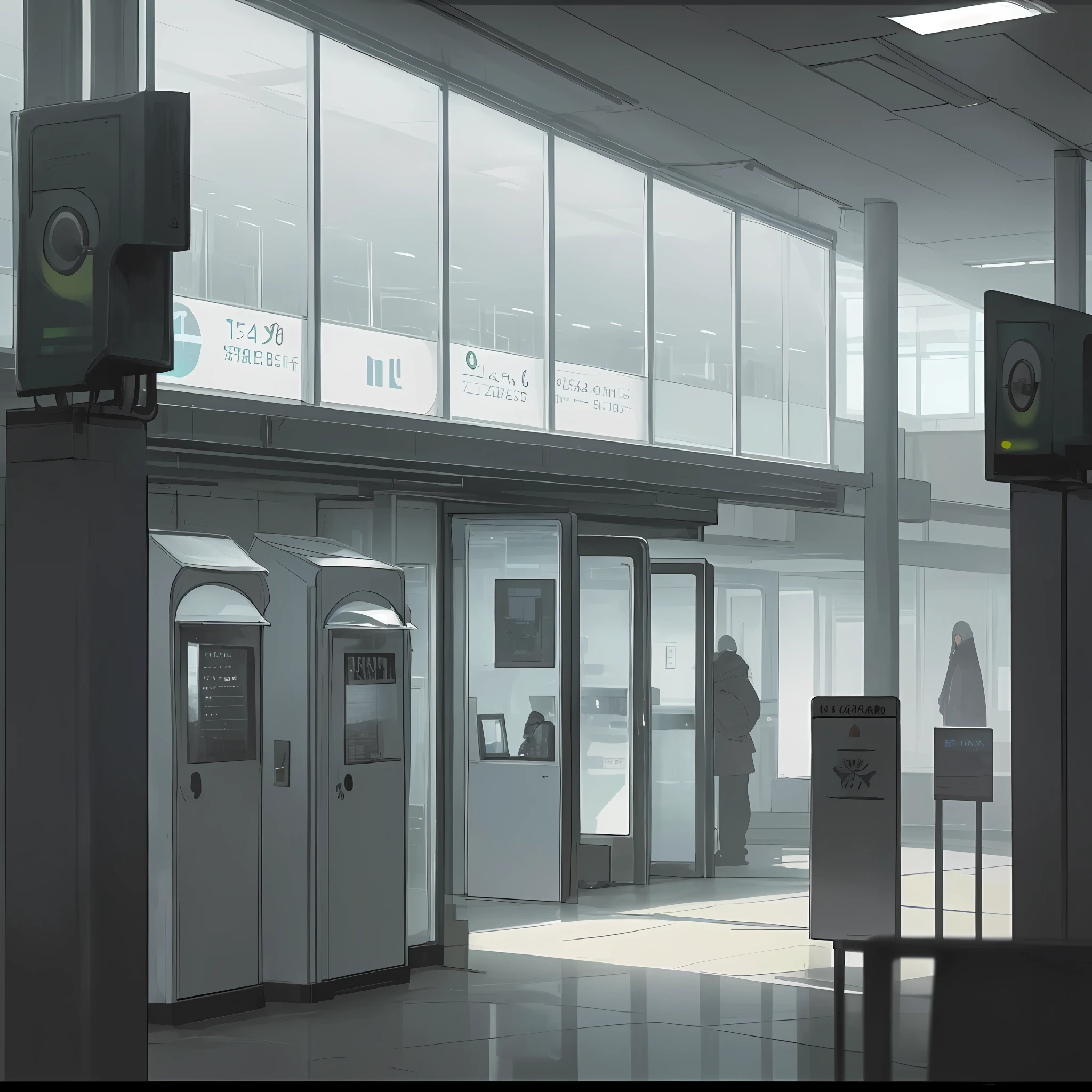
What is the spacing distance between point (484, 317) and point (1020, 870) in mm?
4986

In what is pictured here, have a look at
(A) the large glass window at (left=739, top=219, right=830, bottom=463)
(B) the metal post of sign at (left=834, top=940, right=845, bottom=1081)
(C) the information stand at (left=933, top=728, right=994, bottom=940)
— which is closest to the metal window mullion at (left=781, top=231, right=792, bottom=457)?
(A) the large glass window at (left=739, top=219, right=830, bottom=463)

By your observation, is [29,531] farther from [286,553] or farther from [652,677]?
[652,677]

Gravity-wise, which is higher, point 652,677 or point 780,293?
point 780,293

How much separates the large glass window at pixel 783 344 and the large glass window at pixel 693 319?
0.28 m

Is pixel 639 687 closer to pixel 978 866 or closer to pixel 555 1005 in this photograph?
pixel 978 866

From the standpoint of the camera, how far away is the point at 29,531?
14.0 ft

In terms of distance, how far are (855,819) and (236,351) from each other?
4.04 metres

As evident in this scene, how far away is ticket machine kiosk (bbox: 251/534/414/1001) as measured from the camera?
25.3 ft

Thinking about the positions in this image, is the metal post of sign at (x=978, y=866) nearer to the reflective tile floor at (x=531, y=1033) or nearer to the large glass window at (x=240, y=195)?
the reflective tile floor at (x=531, y=1033)

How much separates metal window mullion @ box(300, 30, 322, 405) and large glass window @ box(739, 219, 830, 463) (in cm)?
484

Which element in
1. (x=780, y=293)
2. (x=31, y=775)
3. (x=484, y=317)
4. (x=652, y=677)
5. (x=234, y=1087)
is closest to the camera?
(x=234, y=1087)

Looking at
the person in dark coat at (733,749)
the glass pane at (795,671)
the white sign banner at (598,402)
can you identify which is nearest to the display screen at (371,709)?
the white sign banner at (598,402)

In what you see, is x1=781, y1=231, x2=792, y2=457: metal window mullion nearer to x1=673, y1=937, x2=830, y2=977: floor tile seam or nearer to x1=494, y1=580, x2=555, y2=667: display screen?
x1=494, y1=580, x2=555, y2=667: display screen

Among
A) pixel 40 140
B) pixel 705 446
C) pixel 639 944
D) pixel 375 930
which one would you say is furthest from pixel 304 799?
pixel 705 446
